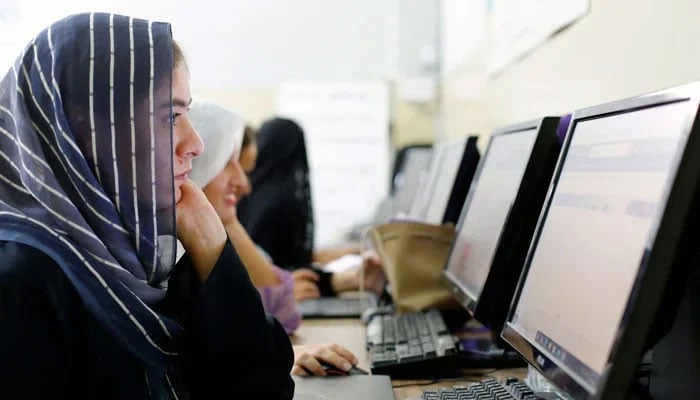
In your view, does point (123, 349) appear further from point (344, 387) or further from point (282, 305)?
point (282, 305)

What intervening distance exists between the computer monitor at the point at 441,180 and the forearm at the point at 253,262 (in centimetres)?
47

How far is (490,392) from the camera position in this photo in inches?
37.5

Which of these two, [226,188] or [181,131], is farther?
[226,188]

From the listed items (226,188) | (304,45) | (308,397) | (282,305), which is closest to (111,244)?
(308,397)

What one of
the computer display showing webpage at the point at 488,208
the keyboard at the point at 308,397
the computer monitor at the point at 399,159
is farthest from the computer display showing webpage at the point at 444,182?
the computer monitor at the point at 399,159

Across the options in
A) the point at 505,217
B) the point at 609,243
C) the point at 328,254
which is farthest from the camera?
the point at 328,254

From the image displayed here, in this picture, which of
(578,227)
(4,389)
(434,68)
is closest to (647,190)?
(578,227)

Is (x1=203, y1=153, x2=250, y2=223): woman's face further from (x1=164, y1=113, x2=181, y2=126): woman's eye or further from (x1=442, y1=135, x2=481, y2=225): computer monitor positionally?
(x1=164, y1=113, x2=181, y2=126): woman's eye

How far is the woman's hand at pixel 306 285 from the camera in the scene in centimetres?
216

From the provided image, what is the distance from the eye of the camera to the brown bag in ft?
5.29

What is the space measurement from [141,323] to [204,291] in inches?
4.1

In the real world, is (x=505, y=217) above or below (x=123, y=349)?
above

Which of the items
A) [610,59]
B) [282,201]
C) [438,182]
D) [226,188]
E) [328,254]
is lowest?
[328,254]

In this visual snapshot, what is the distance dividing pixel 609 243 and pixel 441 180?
131 cm
